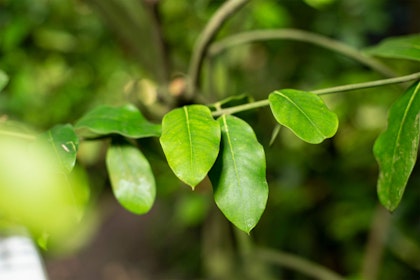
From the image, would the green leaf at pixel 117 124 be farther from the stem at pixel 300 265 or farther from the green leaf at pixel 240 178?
the stem at pixel 300 265

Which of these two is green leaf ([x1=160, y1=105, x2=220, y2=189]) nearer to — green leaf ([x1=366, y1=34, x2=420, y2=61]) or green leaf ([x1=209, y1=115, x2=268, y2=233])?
green leaf ([x1=209, y1=115, x2=268, y2=233])

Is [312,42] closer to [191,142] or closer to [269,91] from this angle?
[191,142]

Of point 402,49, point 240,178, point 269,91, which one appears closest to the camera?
point 240,178

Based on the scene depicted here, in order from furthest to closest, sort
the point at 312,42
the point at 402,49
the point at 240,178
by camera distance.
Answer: the point at 312,42
the point at 402,49
the point at 240,178

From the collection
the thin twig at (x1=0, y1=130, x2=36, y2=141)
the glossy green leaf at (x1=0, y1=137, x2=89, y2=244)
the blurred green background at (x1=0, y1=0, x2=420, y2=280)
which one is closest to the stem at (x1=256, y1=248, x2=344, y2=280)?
the blurred green background at (x1=0, y1=0, x2=420, y2=280)

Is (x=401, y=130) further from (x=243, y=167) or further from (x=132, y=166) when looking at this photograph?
(x=132, y=166)

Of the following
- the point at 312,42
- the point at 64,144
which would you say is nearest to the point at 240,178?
the point at 64,144
